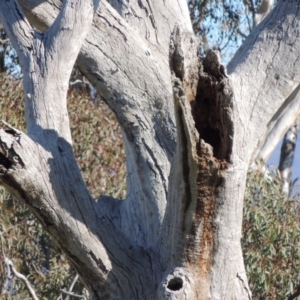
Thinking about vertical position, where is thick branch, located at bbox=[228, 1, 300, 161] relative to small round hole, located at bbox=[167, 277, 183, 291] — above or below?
above

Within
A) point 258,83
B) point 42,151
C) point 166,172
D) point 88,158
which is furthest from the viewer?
point 88,158

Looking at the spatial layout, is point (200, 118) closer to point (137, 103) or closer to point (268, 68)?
point (268, 68)

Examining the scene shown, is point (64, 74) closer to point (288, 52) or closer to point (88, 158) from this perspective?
point (288, 52)

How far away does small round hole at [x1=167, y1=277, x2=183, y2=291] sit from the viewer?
2.13 m

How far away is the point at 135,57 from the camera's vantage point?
2.73 m

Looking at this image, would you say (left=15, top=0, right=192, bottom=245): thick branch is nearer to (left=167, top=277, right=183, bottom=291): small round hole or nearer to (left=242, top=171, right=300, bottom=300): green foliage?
(left=167, top=277, right=183, bottom=291): small round hole

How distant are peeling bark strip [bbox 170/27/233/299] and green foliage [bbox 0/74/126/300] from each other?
4.15 metres

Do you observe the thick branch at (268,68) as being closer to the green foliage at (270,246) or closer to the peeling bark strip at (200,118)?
the peeling bark strip at (200,118)

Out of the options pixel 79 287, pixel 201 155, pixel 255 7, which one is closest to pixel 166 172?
pixel 201 155

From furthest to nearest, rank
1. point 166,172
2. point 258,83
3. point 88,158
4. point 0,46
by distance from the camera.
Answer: point 0,46, point 88,158, point 166,172, point 258,83

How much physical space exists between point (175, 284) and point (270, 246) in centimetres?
341

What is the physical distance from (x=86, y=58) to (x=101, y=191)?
12.1ft

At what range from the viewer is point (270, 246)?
17.9ft

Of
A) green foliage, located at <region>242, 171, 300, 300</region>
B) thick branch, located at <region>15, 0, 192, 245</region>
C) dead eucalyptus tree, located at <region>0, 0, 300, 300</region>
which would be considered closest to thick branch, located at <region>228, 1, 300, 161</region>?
dead eucalyptus tree, located at <region>0, 0, 300, 300</region>
